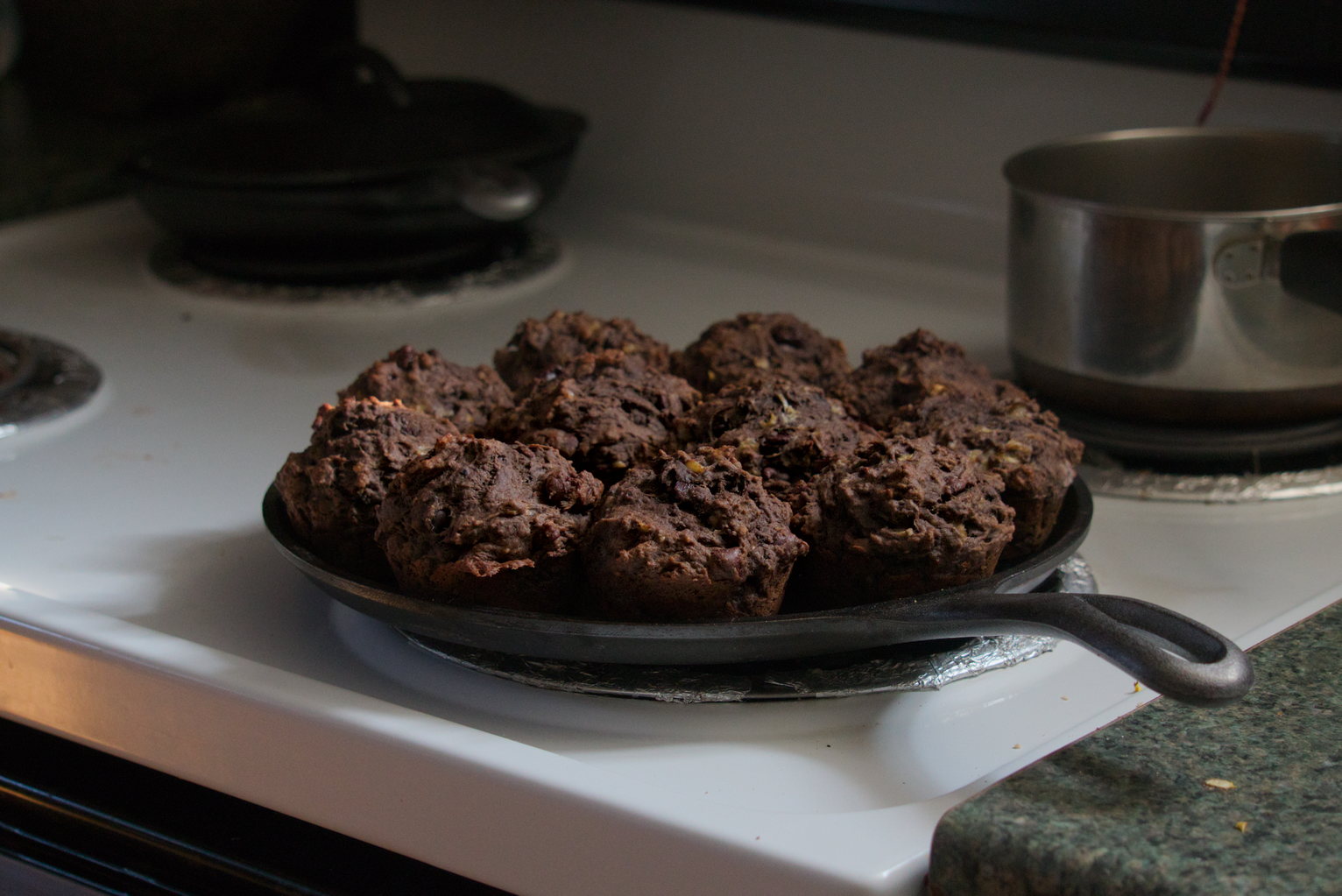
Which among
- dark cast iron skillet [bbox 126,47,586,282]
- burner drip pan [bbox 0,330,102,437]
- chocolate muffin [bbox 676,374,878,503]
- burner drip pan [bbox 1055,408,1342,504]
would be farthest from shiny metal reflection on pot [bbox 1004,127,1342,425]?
burner drip pan [bbox 0,330,102,437]

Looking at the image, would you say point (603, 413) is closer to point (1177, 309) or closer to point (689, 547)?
point (689, 547)

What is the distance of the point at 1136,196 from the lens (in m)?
1.20

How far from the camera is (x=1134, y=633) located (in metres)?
0.60

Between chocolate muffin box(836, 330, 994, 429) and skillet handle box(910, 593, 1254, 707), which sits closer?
skillet handle box(910, 593, 1254, 707)

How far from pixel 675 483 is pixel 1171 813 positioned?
271 millimetres

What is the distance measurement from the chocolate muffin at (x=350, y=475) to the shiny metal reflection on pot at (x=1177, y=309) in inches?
18.6

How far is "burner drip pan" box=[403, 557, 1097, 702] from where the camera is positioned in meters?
0.70

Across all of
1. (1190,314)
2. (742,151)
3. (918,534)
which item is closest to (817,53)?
(742,151)

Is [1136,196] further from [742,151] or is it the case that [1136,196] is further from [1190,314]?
[742,151]

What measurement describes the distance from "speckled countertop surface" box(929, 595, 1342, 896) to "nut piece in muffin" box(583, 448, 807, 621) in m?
0.15

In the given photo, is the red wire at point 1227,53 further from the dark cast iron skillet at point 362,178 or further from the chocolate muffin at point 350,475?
the chocolate muffin at point 350,475

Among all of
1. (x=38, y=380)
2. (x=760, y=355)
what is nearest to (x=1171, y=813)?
(x=760, y=355)

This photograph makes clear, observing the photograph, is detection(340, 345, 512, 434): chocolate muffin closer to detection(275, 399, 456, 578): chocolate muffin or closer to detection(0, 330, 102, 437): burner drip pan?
detection(275, 399, 456, 578): chocolate muffin

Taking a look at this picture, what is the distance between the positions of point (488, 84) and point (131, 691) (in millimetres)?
1046
